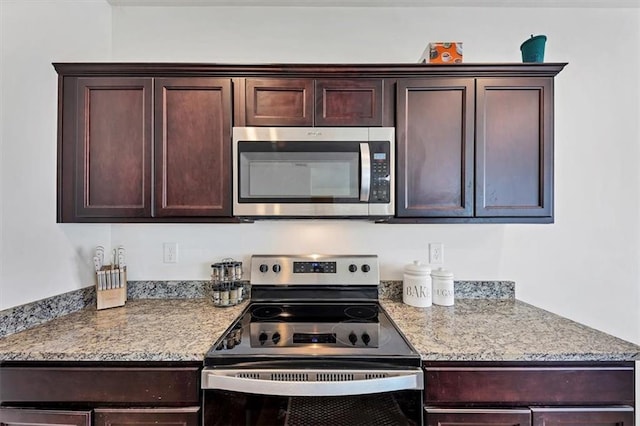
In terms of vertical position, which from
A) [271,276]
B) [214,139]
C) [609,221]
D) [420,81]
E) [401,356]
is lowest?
[401,356]

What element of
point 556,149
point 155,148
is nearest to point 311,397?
point 155,148

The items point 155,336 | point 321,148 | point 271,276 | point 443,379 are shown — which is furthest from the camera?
point 271,276

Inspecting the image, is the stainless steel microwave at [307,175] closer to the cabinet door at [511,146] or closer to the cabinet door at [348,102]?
the cabinet door at [348,102]

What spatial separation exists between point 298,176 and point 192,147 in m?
0.57

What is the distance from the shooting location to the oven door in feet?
3.56

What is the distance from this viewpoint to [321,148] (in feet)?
5.03

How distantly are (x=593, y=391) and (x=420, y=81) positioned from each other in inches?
59.3

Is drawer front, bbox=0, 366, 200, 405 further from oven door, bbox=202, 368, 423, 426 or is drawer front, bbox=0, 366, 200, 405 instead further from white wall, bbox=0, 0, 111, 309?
white wall, bbox=0, 0, 111, 309

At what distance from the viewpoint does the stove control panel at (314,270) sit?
1839 mm

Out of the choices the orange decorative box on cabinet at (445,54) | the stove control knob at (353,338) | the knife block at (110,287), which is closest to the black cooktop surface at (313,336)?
the stove control knob at (353,338)

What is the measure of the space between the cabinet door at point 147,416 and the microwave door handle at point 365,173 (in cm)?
113

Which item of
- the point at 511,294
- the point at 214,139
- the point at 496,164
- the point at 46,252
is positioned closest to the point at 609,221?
the point at 511,294

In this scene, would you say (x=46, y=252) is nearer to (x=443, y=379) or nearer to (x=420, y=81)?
(x=443, y=379)

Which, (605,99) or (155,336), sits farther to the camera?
(605,99)
